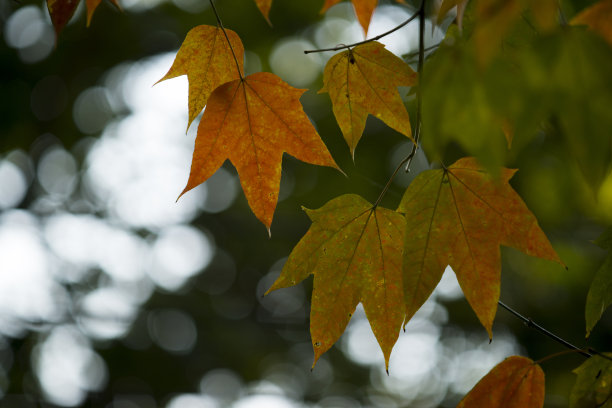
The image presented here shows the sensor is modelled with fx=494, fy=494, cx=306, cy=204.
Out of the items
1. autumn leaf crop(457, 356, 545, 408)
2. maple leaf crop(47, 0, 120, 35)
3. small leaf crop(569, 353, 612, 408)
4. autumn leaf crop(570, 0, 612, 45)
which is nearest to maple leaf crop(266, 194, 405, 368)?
autumn leaf crop(457, 356, 545, 408)

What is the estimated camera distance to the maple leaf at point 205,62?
965 millimetres

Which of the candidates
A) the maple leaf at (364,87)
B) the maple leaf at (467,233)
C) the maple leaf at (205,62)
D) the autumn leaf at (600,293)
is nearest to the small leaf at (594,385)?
the autumn leaf at (600,293)

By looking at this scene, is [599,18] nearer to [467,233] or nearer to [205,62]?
[467,233]

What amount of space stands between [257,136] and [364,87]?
9.0 inches

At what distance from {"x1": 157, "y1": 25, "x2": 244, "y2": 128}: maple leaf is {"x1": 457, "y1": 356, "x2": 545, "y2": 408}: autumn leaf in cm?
73

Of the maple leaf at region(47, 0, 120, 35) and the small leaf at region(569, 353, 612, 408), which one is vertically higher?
the maple leaf at region(47, 0, 120, 35)

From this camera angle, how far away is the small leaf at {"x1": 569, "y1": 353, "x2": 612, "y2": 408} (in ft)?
2.68

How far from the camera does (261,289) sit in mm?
6516

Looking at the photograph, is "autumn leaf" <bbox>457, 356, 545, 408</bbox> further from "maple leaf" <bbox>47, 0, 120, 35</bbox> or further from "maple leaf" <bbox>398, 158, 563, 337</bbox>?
"maple leaf" <bbox>47, 0, 120, 35</bbox>

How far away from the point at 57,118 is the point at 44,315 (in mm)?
2136

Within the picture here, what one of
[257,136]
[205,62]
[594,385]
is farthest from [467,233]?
[205,62]

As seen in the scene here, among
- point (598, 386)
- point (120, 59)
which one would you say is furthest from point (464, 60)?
point (120, 59)

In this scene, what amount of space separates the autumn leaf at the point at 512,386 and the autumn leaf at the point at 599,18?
55 centimetres

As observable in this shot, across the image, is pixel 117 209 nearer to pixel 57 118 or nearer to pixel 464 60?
pixel 57 118
